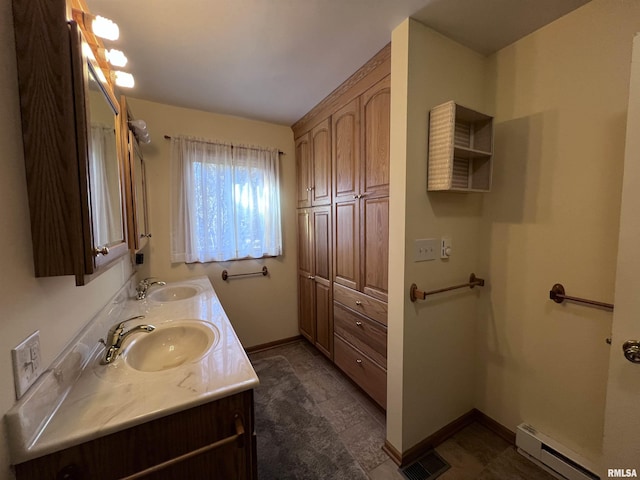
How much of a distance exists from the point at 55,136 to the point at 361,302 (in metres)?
1.73

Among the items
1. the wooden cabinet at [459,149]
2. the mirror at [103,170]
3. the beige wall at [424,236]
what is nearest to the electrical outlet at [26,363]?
the mirror at [103,170]

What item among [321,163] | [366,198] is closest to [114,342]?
[366,198]

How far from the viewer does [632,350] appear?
0.96 meters

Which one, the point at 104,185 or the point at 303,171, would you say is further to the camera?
the point at 303,171

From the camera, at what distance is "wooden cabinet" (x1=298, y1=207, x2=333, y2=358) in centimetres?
230

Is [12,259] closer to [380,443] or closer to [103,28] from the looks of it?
[103,28]

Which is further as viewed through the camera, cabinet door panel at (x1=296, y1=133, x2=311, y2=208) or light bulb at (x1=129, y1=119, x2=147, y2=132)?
cabinet door panel at (x1=296, y1=133, x2=311, y2=208)

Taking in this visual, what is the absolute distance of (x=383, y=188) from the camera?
1.60 metres

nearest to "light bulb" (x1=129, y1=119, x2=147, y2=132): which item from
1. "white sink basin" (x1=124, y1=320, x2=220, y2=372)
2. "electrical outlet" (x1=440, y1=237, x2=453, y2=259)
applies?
"white sink basin" (x1=124, y1=320, x2=220, y2=372)

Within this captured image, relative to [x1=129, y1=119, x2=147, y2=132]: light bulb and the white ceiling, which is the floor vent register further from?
[x1=129, y1=119, x2=147, y2=132]: light bulb

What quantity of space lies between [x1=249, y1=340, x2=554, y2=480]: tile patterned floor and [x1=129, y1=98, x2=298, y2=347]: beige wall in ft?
2.68

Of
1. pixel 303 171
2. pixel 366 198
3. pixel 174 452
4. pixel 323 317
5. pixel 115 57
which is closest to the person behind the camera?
pixel 174 452

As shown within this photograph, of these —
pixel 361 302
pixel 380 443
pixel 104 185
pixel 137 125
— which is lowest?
pixel 380 443

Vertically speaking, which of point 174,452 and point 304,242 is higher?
point 304,242
